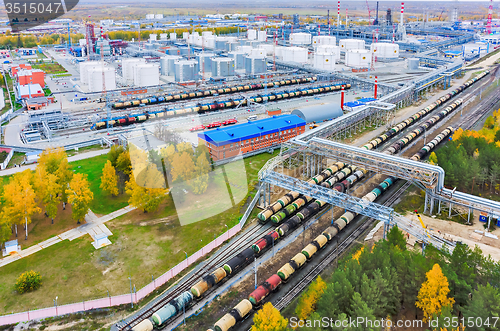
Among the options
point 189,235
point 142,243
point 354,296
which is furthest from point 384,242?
point 142,243

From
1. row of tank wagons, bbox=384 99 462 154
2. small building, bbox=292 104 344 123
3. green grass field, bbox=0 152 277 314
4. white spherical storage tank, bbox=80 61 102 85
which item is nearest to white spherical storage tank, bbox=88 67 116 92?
white spherical storage tank, bbox=80 61 102 85

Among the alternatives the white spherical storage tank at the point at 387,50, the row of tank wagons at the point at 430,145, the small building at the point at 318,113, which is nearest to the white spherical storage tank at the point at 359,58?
the white spherical storage tank at the point at 387,50

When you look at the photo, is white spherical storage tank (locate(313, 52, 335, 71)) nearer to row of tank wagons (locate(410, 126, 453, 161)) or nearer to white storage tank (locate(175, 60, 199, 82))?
white storage tank (locate(175, 60, 199, 82))

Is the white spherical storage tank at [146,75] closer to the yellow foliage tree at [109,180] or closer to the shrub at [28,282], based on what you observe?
the yellow foliage tree at [109,180]

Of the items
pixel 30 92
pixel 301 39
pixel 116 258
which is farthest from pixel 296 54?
pixel 116 258

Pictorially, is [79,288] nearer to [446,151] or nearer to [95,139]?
[95,139]
